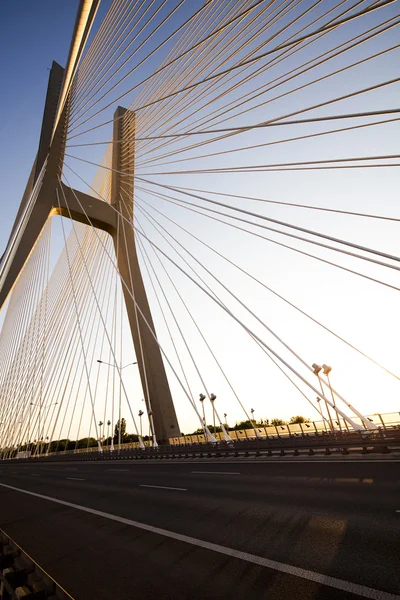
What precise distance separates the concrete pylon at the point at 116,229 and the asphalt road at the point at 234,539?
1378 cm

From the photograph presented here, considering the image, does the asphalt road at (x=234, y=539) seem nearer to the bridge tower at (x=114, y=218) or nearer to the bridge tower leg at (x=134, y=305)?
the bridge tower at (x=114, y=218)

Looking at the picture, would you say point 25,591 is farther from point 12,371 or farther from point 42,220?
point 12,371

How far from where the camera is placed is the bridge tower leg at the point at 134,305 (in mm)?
22672

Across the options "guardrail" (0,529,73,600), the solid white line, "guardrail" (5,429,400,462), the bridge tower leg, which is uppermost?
the bridge tower leg

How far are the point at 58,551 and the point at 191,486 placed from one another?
4.75 m

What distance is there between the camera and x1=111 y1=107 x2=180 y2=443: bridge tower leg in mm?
22672

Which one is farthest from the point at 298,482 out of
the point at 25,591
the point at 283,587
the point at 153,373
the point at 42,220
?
the point at 42,220

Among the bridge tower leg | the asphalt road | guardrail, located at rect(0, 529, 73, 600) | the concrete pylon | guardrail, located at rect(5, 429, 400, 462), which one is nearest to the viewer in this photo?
guardrail, located at rect(0, 529, 73, 600)

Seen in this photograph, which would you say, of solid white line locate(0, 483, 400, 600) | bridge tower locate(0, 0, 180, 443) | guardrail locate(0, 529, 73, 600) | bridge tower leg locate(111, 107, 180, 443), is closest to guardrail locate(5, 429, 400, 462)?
bridge tower leg locate(111, 107, 180, 443)

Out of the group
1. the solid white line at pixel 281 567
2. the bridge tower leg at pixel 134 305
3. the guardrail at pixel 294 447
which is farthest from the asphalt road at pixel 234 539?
the bridge tower leg at pixel 134 305

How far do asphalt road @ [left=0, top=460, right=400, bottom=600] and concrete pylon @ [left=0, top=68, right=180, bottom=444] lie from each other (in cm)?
1378

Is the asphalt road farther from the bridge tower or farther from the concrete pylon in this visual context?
the concrete pylon

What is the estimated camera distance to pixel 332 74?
7.75 metres

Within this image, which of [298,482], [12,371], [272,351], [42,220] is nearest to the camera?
[298,482]
